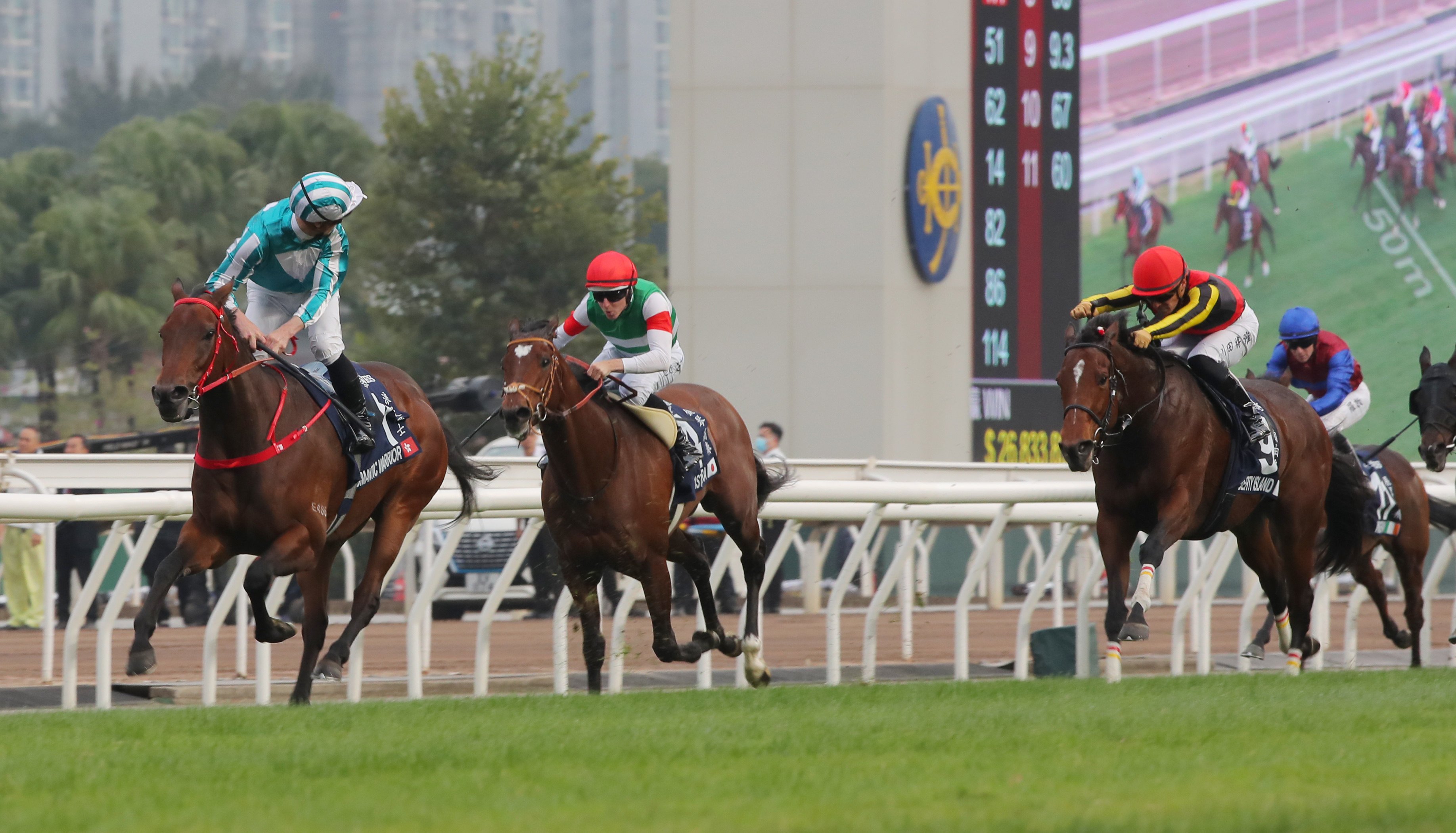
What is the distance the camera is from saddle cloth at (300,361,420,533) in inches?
297

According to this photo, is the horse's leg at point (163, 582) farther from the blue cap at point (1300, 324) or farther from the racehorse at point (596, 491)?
the blue cap at point (1300, 324)

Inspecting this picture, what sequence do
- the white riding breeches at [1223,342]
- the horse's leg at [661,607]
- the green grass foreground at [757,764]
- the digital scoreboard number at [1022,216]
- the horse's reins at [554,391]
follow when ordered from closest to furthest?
the green grass foreground at [757,764], the horse's reins at [554,391], the horse's leg at [661,607], the white riding breeches at [1223,342], the digital scoreboard number at [1022,216]

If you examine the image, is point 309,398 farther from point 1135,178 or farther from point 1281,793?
point 1135,178

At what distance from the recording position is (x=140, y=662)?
21.2 ft

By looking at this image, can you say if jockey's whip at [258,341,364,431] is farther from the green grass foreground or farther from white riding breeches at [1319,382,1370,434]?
white riding breeches at [1319,382,1370,434]

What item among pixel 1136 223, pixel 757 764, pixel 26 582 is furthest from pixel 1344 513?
pixel 1136 223

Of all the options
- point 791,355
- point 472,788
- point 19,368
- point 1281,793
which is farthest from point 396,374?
point 19,368

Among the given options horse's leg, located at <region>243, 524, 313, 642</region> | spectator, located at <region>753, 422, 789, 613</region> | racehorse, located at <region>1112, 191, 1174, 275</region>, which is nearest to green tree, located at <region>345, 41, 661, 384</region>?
racehorse, located at <region>1112, 191, 1174, 275</region>

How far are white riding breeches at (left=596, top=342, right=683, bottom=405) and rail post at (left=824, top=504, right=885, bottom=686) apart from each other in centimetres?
132

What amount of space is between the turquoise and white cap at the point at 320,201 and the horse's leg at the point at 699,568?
1787mm

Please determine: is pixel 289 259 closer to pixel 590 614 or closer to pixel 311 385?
pixel 311 385

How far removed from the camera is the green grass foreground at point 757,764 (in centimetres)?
440

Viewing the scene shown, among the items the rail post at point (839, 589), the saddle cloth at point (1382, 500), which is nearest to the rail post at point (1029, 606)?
the rail post at point (839, 589)

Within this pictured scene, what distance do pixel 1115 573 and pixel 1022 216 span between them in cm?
914
